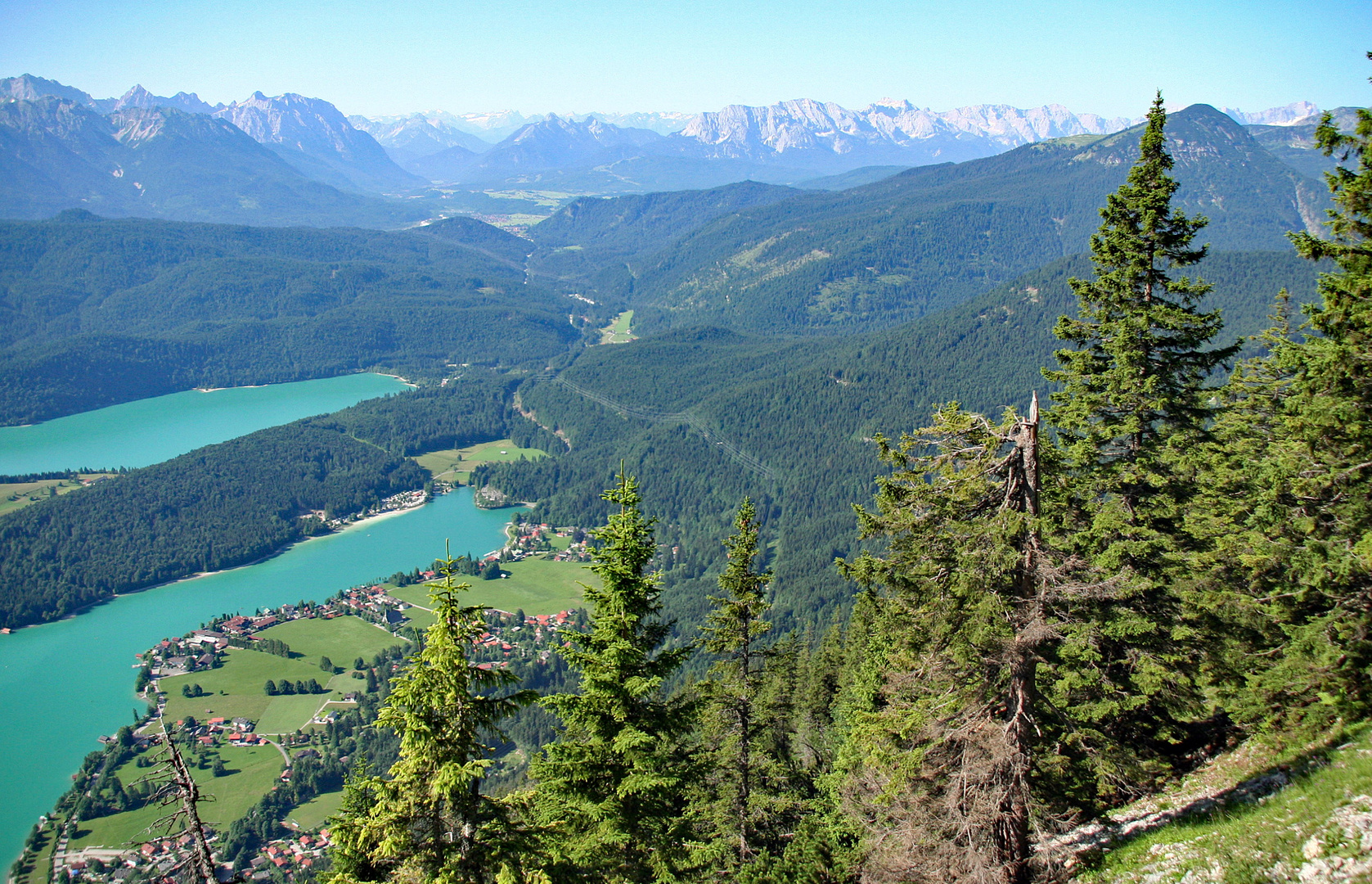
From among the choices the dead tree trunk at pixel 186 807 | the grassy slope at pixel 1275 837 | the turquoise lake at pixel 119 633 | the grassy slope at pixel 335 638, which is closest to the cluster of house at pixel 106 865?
the turquoise lake at pixel 119 633

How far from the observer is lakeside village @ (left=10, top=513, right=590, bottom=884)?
59.2m

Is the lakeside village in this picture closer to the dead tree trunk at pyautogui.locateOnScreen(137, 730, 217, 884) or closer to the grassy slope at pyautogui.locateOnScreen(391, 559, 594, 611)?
the grassy slope at pyautogui.locateOnScreen(391, 559, 594, 611)

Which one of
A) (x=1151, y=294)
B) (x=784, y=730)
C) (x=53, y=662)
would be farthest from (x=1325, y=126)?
(x=53, y=662)

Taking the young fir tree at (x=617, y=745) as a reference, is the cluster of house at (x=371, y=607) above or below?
below

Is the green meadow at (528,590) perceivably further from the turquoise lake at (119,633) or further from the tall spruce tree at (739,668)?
the tall spruce tree at (739,668)

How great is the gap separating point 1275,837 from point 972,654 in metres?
4.81

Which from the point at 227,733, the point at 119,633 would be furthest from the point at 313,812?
the point at 119,633

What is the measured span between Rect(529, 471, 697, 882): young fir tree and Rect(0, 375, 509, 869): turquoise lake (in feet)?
246

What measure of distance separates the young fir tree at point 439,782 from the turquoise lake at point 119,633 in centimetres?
7700

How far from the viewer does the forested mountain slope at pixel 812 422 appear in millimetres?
142750

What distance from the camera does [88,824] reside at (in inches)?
2645

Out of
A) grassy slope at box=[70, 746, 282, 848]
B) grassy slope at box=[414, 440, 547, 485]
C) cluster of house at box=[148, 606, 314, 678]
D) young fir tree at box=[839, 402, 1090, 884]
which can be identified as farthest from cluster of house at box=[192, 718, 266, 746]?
grassy slope at box=[414, 440, 547, 485]

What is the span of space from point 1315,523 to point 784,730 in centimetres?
1962

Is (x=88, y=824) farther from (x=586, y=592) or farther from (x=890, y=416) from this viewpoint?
(x=890, y=416)
